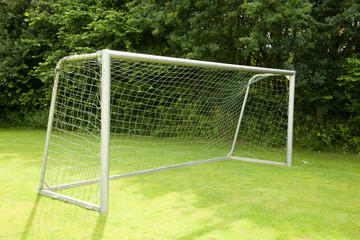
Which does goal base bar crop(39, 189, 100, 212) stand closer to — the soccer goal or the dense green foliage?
the soccer goal

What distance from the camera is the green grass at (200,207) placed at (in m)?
2.81

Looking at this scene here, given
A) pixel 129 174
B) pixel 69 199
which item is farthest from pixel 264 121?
pixel 69 199

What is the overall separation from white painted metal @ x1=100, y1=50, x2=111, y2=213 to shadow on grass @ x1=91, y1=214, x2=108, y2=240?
3.7 inches

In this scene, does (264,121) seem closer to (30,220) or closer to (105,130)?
(105,130)

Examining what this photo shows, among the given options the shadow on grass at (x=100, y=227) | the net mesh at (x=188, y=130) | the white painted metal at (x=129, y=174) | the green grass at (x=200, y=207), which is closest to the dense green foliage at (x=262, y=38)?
the net mesh at (x=188, y=130)

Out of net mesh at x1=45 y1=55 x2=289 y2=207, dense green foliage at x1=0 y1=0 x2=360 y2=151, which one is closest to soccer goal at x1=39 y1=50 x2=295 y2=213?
net mesh at x1=45 y1=55 x2=289 y2=207

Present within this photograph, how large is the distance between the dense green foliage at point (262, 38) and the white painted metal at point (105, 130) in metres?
4.34

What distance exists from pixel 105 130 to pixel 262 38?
15.9 feet

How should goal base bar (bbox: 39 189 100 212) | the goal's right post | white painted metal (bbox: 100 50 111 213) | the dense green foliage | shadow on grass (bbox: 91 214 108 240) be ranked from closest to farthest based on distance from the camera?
shadow on grass (bbox: 91 214 108 240) → white painted metal (bbox: 100 50 111 213) → goal base bar (bbox: 39 189 100 212) → the dense green foliage → the goal's right post

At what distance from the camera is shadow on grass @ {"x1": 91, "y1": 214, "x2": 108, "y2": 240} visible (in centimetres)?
269

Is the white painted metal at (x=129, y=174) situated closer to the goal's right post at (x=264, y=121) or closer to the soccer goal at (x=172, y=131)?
the soccer goal at (x=172, y=131)

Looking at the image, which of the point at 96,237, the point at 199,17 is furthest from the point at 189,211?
the point at 199,17

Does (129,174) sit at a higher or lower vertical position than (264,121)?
lower

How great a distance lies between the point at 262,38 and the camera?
6.92 m
